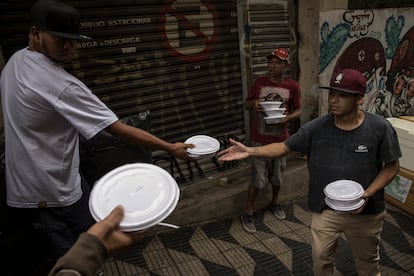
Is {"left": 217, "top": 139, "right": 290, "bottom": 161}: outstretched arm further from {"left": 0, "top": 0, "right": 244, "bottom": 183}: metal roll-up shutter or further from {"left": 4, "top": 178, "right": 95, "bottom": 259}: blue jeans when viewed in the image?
{"left": 0, "top": 0, "right": 244, "bottom": 183}: metal roll-up shutter

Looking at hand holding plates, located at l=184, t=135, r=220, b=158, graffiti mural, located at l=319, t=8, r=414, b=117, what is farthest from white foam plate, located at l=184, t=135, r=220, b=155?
graffiti mural, located at l=319, t=8, r=414, b=117

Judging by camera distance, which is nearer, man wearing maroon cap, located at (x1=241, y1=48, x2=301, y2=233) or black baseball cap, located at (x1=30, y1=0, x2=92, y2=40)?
black baseball cap, located at (x1=30, y1=0, x2=92, y2=40)

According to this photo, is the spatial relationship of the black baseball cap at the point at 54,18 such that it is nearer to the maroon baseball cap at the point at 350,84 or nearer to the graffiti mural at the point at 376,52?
the maroon baseball cap at the point at 350,84

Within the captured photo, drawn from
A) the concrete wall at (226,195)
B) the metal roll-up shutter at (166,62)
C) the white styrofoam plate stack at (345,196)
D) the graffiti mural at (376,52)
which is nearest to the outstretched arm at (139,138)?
the white styrofoam plate stack at (345,196)

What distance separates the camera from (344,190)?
9.05ft

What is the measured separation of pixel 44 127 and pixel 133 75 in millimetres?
2125

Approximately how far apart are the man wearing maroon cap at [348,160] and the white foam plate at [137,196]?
48.9 inches

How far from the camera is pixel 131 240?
164 centimetres

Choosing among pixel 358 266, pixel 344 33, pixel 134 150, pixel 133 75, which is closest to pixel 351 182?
pixel 358 266

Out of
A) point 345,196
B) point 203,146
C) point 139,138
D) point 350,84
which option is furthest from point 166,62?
point 345,196

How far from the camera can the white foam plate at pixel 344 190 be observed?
265 cm

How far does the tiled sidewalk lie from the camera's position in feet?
12.8

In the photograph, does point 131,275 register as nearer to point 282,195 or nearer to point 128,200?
point 128,200

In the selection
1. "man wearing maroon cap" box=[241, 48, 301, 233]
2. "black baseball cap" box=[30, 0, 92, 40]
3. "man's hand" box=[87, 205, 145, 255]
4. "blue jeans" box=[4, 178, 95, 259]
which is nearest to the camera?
"man's hand" box=[87, 205, 145, 255]
